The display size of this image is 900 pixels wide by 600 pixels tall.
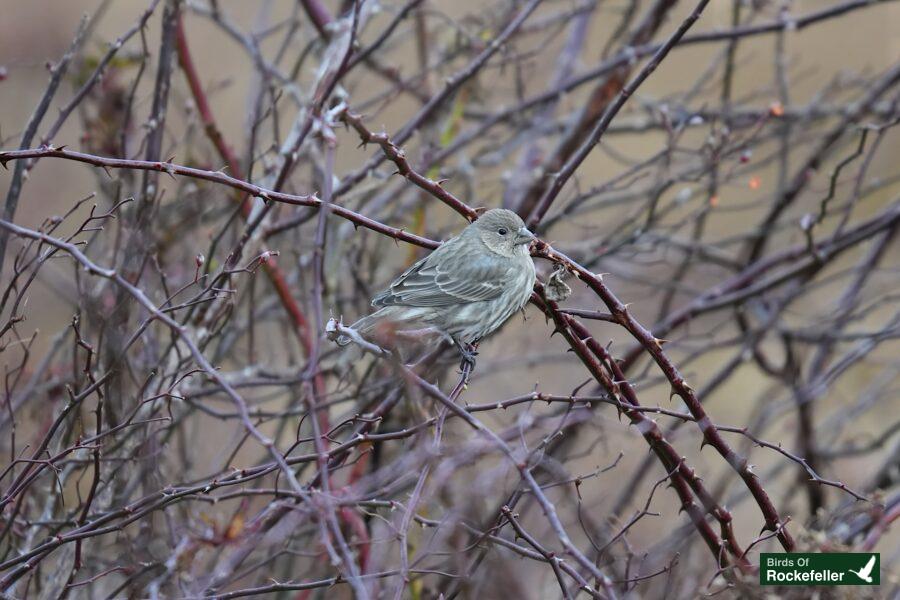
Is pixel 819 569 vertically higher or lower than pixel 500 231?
lower

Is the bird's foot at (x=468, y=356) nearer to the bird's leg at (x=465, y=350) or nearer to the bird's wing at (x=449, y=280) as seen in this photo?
the bird's leg at (x=465, y=350)

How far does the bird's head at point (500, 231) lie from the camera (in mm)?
5172

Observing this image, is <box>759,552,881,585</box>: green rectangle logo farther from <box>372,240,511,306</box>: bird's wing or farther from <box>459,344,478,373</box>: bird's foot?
<box>372,240,511,306</box>: bird's wing

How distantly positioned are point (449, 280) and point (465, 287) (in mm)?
120

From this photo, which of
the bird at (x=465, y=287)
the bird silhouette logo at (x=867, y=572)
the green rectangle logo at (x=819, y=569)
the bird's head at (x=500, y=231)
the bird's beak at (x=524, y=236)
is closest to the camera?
the green rectangle logo at (x=819, y=569)

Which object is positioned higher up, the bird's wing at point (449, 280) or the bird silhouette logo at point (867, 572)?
the bird's wing at point (449, 280)

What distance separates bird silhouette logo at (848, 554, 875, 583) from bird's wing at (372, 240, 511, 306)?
2.44 m

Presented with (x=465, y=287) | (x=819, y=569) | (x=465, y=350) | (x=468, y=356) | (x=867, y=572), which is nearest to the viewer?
(x=819, y=569)

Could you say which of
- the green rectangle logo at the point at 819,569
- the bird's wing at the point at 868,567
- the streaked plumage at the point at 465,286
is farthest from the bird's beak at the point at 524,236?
the bird's wing at the point at 868,567

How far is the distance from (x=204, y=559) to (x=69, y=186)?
21.5 feet

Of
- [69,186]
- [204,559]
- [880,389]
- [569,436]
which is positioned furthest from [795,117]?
[69,186]

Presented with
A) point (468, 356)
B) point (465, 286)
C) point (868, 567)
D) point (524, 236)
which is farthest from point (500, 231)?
point (868, 567)

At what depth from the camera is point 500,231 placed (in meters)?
5.27

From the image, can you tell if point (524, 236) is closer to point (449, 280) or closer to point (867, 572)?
point (449, 280)
